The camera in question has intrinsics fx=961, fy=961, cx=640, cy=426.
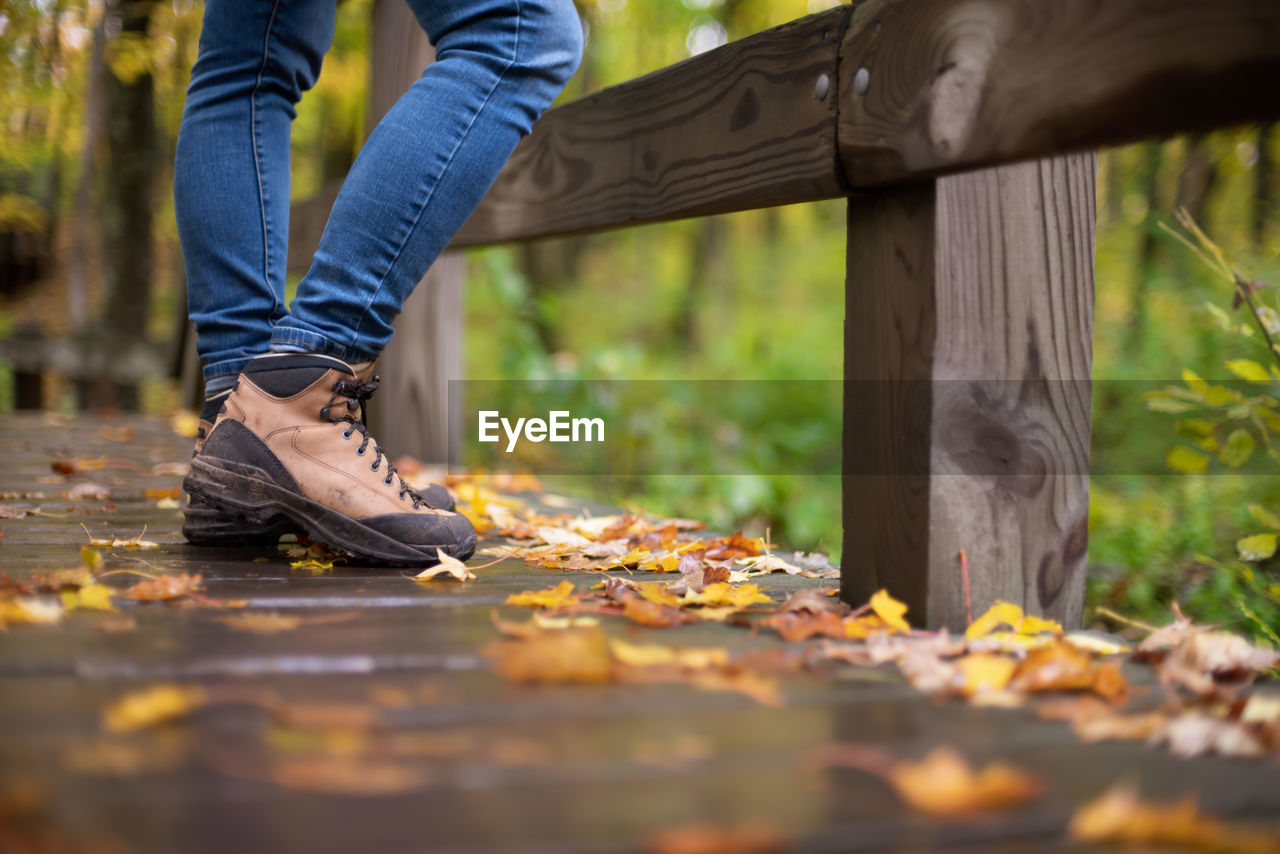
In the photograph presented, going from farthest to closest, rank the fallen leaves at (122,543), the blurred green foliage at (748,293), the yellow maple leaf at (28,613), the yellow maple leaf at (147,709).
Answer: the blurred green foliage at (748,293), the fallen leaves at (122,543), the yellow maple leaf at (28,613), the yellow maple leaf at (147,709)

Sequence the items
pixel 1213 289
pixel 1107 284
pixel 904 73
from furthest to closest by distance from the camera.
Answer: pixel 1107 284
pixel 1213 289
pixel 904 73

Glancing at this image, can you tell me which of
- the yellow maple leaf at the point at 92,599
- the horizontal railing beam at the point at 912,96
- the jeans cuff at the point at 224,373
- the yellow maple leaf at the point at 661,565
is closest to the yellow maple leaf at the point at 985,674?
the horizontal railing beam at the point at 912,96

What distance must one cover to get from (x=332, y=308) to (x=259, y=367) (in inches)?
5.9

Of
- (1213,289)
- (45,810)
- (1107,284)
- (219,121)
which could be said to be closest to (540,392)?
(219,121)

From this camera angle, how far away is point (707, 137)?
146 cm

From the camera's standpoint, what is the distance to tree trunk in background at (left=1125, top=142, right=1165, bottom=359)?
7.56 meters

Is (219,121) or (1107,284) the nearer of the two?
(219,121)

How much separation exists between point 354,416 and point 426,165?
0.42 metres

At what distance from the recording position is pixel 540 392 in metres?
5.24

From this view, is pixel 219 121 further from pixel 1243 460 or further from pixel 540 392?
pixel 540 392

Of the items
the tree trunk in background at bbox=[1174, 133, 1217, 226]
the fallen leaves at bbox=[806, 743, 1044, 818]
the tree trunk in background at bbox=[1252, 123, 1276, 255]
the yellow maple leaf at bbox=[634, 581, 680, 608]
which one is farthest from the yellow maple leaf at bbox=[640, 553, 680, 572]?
the tree trunk in background at bbox=[1174, 133, 1217, 226]

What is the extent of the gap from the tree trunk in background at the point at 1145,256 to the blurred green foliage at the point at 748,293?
0.03 m

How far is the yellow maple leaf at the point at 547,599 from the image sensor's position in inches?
47.7

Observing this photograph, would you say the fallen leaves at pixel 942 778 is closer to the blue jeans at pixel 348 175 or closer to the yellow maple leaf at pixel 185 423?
the blue jeans at pixel 348 175
